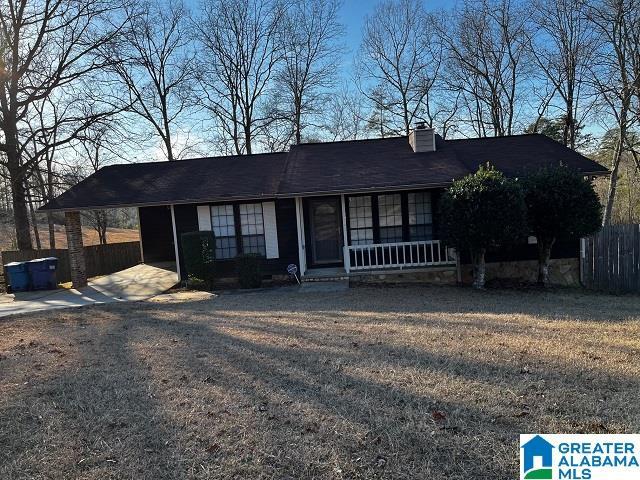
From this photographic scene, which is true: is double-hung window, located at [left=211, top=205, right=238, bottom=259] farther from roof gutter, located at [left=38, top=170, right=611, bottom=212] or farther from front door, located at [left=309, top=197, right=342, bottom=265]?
front door, located at [left=309, top=197, right=342, bottom=265]

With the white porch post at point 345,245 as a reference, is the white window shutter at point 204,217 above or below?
above

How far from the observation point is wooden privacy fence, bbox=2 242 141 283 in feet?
55.8

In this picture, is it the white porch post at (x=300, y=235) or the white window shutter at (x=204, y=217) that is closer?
the white porch post at (x=300, y=235)

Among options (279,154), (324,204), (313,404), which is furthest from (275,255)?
(313,404)

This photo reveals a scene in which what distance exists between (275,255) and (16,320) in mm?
6892

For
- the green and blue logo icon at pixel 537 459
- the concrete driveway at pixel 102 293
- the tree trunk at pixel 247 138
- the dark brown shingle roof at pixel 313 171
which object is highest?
the tree trunk at pixel 247 138

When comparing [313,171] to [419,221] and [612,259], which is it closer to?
[419,221]

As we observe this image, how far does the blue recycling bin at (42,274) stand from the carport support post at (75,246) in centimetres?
94

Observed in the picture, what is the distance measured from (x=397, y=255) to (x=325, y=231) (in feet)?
8.32

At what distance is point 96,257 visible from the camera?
1995 centimetres

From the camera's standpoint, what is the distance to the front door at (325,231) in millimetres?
13891

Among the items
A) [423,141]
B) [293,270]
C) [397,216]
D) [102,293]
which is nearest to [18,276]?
[102,293]

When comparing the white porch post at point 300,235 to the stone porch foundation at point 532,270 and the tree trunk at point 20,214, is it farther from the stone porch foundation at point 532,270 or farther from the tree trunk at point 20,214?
the tree trunk at point 20,214

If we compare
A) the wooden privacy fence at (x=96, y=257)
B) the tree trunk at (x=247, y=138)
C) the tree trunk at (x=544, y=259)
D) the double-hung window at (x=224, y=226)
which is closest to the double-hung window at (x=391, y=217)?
the tree trunk at (x=544, y=259)
